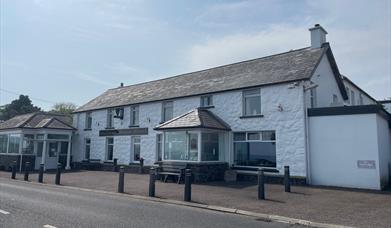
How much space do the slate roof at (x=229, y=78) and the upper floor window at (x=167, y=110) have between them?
0.55 m

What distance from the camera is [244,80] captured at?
20344 mm

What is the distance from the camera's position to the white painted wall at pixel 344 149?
49.6 feet

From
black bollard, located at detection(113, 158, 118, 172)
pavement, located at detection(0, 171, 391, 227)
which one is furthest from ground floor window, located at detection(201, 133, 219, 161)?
black bollard, located at detection(113, 158, 118, 172)

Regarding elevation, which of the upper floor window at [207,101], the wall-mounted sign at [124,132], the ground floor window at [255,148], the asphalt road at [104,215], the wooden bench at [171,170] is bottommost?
the asphalt road at [104,215]

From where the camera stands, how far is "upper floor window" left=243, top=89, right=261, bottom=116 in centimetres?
1922

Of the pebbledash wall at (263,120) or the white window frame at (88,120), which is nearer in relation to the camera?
the pebbledash wall at (263,120)

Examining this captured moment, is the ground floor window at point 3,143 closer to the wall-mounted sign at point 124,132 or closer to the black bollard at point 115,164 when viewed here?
the wall-mounted sign at point 124,132

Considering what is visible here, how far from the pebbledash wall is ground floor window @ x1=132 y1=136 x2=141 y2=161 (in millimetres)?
389

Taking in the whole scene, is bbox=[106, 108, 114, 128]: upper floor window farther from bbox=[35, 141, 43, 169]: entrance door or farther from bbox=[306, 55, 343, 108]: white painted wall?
bbox=[306, 55, 343, 108]: white painted wall

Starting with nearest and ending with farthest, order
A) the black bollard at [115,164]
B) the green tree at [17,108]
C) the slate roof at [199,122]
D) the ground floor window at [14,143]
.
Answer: the slate roof at [199,122] → the black bollard at [115,164] → the ground floor window at [14,143] → the green tree at [17,108]

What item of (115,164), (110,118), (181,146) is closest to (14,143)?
(110,118)

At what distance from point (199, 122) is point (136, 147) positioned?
8.83 metres

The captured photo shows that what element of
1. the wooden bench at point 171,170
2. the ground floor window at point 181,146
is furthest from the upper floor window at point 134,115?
the wooden bench at point 171,170

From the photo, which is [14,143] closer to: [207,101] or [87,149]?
[87,149]
